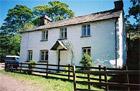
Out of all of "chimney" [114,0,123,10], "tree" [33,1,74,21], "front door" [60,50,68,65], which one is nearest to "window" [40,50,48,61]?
"front door" [60,50,68,65]

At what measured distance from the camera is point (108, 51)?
18484 mm

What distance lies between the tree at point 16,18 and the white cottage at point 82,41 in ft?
72.0

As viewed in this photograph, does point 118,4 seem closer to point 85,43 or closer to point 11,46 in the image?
point 85,43

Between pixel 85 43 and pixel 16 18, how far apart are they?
32.2 meters

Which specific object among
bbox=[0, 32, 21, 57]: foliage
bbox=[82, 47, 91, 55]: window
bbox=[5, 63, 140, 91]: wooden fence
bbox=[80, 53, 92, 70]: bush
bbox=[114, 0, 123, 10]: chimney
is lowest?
bbox=[5, 63, 140, 91]: wooden fence

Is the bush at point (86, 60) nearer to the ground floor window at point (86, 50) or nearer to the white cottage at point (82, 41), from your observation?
the white cottage at point (82, 41)

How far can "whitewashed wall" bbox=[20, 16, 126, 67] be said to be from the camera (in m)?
18.6

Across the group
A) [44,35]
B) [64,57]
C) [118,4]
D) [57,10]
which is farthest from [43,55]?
[57,10]

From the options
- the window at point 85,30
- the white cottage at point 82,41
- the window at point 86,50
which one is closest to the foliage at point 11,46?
the white cottage at point 82,41

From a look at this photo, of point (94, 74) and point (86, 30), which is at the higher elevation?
point (86, 30)

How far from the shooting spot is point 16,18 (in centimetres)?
4847

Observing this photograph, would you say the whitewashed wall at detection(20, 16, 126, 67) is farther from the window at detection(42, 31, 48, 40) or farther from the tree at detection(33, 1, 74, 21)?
the tree at detection(33, 1, 74, 21)

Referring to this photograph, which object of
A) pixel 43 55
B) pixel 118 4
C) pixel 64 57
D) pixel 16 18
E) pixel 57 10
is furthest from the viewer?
pixel 16 18

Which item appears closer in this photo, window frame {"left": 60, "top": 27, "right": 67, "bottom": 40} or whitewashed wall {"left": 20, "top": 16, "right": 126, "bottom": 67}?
whitewashed wall {"left": 20, "top": 16, "right": 126, "bottom": 67}
